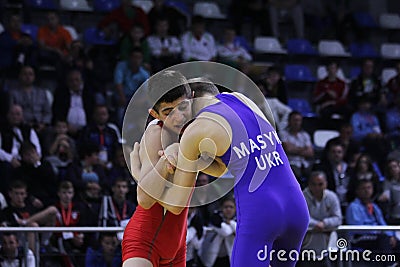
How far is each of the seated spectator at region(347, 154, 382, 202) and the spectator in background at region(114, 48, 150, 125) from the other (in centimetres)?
253

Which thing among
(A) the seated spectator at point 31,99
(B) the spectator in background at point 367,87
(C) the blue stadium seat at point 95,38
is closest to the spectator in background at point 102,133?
(A) the seated spectator at point 31,99

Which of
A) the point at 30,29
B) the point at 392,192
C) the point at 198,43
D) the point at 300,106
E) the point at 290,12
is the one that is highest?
the point at 290,12

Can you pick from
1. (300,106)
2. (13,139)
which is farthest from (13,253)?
(300,106)

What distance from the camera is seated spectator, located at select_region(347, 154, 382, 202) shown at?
835 cm

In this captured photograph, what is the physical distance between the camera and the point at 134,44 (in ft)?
32.5

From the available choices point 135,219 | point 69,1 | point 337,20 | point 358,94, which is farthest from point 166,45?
point 135,219

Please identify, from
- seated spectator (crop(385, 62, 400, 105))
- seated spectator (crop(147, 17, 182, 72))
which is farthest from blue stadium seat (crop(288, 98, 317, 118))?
seated spectator (crop(147, 17, 182, 72))

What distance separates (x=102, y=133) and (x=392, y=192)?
2.95 meters

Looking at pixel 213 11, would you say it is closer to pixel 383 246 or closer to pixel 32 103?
pixel 32 103

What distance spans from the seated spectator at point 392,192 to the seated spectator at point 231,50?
8.44 ft

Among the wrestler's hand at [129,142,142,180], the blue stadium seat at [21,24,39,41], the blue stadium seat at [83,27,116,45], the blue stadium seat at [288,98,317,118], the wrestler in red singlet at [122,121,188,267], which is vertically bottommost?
the wrestler in red singlet at [122,121,188,267]

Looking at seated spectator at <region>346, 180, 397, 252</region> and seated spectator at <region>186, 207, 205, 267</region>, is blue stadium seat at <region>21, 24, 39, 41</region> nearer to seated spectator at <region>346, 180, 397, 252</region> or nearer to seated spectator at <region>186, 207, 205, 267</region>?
seated spectator at <region>186, 207, 205, 267</region>

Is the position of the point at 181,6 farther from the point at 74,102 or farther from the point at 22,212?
the point at 22,212

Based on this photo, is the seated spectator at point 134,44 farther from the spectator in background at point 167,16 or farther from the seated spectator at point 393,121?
the seated spectator at point 393,121
